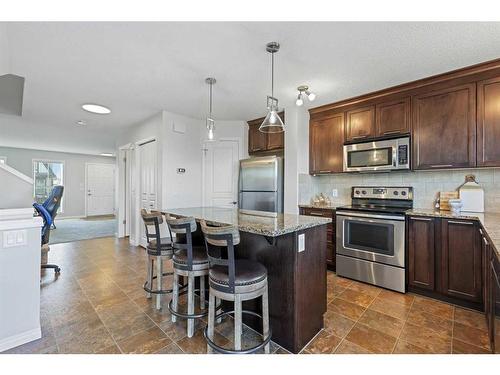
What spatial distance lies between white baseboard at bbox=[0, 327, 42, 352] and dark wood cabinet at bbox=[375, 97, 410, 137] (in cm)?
404

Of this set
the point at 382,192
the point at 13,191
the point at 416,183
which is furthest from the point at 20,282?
the point at 416,183

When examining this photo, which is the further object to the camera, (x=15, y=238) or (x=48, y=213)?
(x=48, y=213)

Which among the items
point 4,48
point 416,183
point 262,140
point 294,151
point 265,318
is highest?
point 4,48

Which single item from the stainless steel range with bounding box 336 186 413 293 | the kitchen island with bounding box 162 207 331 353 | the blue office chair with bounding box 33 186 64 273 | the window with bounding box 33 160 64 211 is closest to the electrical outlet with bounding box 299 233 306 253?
the kitchen island with bounding box 162 207 331 353

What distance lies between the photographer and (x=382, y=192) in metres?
3.37

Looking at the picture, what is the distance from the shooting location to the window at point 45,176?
328 inches

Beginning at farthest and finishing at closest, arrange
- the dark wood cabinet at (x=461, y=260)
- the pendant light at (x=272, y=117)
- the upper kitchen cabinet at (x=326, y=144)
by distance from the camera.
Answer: the upper kitchen cabinet at (x=326, y=144), the dark wood cabinet at (x=461, y=260), the pendant light at (x=272, y=117)

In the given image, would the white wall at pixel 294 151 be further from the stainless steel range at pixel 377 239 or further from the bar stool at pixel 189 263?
Answer: the bar stool at pixel 189 263

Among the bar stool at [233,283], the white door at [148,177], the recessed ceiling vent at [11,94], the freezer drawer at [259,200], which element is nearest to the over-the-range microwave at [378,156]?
the freezer drawer at [259,200]

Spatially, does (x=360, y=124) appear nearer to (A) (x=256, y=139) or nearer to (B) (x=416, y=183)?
(B) (x=416, y=183)

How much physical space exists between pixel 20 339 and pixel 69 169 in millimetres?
8813

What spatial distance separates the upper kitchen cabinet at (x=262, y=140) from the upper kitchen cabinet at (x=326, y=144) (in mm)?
534

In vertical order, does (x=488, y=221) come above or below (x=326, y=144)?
below
